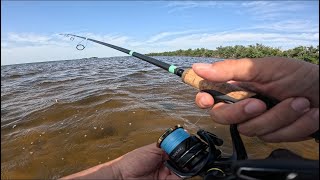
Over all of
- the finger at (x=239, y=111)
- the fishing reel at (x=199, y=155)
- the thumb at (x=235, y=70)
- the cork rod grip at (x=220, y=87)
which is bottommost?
the fishing reel at (x=199, y=155)

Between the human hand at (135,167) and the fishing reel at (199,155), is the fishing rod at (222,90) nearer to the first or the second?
the fishing reel at (199,155)

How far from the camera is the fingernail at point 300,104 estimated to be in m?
1.91

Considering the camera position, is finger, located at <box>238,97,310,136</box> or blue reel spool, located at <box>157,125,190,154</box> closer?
finger, located at <box>238,97,310,136</box>

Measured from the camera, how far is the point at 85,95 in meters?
8.60

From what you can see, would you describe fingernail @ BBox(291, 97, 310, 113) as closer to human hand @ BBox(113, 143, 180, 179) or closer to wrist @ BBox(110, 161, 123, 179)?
human hand @ BBox(113, 143, 180, 179)

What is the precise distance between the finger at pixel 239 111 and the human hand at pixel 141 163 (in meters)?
1.11

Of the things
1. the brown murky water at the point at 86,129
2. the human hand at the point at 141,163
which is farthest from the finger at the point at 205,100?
the brown murky water at the point at 86,129

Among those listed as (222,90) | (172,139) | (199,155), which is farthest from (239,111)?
(172,139)

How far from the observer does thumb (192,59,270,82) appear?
2064 millimetres

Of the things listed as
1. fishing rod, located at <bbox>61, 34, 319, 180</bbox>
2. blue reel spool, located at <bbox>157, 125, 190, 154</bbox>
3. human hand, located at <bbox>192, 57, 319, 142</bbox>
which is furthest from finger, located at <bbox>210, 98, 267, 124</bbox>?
blue reel spool, located at <bbox>157, 125, 190, 154</bbox>

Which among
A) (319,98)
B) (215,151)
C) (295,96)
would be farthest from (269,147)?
(319,98)

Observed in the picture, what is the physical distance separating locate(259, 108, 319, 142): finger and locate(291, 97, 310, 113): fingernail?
0.17 feet

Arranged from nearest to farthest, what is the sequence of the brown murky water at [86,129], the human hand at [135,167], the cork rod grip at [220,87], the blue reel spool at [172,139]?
the cork rod grip at [220,87]
the blue reel spool at [172,139]
the human hand at [135,167]
the brown murky water at [86,129]

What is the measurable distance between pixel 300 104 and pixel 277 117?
0.19 meters
